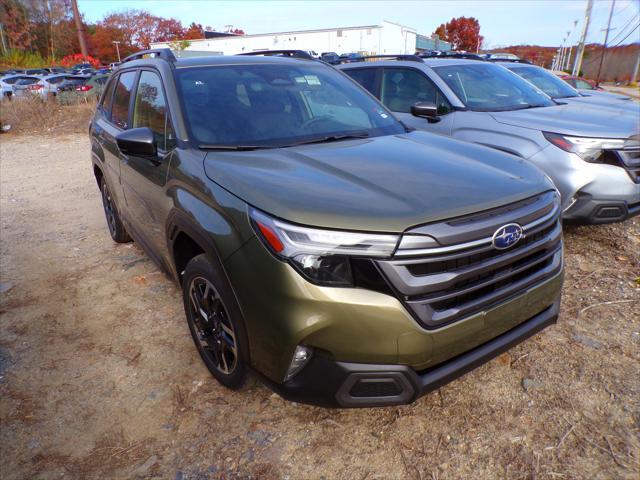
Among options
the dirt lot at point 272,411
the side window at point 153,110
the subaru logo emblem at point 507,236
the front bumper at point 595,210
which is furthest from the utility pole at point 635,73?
the subaru logo emblem at point 507,236

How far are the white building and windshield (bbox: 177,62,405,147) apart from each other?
1846 inches

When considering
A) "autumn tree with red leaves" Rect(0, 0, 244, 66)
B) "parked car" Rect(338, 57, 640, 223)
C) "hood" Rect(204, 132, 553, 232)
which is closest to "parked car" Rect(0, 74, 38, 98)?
"parked car" Rect(338, 57, 640, 223)

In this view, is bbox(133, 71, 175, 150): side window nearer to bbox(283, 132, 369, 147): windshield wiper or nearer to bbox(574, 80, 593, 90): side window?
bbox(283, 132, 369, 147): windshield wiper

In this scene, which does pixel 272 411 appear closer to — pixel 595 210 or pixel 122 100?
pixel 122 100

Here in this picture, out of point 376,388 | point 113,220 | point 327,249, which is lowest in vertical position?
point 113,220

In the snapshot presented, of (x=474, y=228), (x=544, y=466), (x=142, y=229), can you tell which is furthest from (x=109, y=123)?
(x=544, y=466)

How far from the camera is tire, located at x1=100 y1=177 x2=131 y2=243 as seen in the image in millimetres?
4607

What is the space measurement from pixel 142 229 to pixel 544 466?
293 cm

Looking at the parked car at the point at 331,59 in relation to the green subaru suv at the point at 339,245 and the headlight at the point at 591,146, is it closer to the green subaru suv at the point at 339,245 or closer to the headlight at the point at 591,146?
the green subaru suv at the point at 339,245

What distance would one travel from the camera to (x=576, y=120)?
4426 mm

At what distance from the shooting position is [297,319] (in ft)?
6.00

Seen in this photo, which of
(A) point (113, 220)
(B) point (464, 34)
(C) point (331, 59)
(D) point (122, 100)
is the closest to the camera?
(D) point (122, 100)

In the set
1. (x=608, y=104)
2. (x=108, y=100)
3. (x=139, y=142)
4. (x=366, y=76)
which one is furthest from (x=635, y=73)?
(x=139, y=142)

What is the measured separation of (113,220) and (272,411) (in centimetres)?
321
